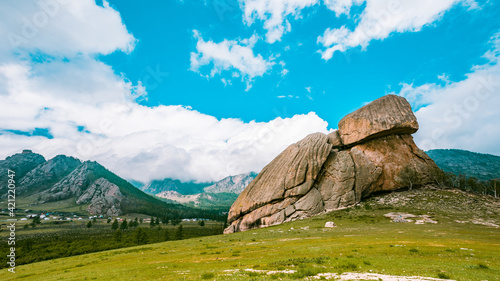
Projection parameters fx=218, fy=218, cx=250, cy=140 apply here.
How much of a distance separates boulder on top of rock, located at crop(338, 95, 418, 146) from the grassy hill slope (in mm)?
31242

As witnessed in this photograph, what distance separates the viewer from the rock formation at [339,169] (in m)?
92.1

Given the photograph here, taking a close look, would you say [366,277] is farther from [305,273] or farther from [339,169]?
[339,169]

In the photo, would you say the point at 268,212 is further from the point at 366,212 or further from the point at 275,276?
the point at 275,276

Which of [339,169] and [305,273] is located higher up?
[339,169]

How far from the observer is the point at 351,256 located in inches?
987

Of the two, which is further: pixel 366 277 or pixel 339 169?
pixel 339 169

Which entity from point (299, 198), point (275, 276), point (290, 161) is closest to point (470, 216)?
point (299, 198)

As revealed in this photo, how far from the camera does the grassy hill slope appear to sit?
19188 millimetres

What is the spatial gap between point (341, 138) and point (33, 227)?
256 m

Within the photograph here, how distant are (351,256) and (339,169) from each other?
256ft

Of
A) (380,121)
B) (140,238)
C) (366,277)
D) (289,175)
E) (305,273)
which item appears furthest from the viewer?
(140,238)

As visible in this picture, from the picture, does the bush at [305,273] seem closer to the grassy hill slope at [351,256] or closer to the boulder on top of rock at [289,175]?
the grassy hill slope at [351,256]

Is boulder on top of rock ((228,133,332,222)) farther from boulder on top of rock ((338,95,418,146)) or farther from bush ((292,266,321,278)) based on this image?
bush ((292,266,321,278))

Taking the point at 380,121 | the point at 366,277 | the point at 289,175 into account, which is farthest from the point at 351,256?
the point at 380,121
